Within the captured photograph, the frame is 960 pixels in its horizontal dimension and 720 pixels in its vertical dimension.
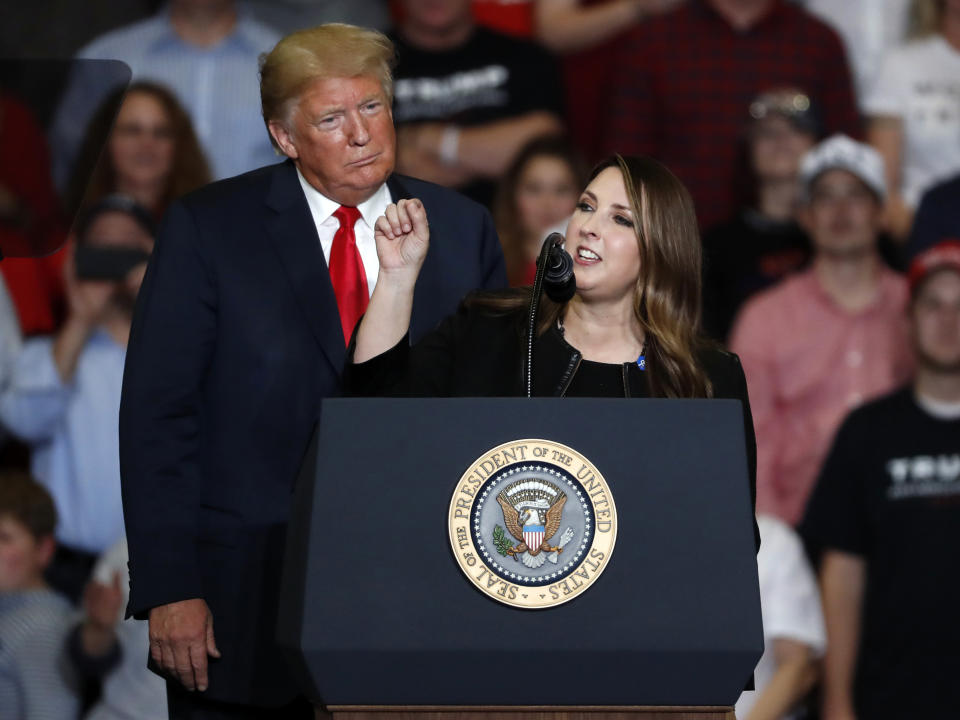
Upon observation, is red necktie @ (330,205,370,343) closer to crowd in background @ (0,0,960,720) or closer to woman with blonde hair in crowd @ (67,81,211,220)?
crowd in background @ (0,0,960,720)

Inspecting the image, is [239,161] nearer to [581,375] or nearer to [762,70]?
[762,70]

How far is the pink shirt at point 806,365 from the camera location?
441 cm

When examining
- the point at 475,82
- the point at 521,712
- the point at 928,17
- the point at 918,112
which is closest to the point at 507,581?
the point at 521,712

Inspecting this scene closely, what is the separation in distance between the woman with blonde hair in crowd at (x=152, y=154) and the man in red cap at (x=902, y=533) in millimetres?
2035

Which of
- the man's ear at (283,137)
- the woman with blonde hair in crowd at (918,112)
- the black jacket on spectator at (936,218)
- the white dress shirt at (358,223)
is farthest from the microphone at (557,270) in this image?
the woman with blonde hair in crowd at (918,112)

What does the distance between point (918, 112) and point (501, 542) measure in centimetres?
381

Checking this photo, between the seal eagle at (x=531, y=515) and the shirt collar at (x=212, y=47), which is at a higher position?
the shirt collar at (x=212, y=47)

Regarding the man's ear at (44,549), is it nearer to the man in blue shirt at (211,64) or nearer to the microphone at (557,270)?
the man in blue shirt at (211,64)

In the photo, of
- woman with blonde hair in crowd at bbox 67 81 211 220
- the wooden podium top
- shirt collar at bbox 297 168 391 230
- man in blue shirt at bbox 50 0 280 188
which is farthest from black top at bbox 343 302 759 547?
man in blue shirt at bbox 50 0 280 188

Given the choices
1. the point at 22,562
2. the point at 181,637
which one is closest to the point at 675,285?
the point at 181,637

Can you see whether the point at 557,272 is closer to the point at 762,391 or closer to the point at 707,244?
the point at 762,391

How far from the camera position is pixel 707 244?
15.4 feet

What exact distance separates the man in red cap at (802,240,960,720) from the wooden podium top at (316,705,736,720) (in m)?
2.19

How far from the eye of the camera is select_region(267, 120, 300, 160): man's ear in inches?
88.9
